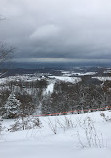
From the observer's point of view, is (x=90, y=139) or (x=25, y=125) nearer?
(x=90, y=139)

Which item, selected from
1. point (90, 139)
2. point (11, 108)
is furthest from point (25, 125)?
point (11, 108)

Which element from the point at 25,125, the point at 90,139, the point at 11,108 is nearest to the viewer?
the point at 90,139

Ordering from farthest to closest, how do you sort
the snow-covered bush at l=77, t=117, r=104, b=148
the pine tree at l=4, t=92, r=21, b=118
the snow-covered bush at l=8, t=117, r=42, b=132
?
the pine tree at l=4, t=92, r=21, b=118, the snow-covered bush at l=8, t=117, r=42, b=132, the snow-covered bush at l=77, t=117, r=104, b=148

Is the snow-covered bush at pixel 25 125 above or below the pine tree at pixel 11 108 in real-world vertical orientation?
above

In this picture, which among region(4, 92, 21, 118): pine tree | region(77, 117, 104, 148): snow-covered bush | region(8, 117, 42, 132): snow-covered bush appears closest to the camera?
region(77, 117, 104, 148): snow-covered bush

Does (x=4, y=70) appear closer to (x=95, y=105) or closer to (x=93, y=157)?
(x=93, y=157)

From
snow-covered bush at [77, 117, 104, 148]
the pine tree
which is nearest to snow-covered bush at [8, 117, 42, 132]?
snow-covered bush at [77, 117, 104, 148]

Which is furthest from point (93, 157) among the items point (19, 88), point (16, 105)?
point (19, 88)

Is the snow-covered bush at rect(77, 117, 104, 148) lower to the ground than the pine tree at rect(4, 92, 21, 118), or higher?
higher

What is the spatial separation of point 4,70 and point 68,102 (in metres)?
27.3

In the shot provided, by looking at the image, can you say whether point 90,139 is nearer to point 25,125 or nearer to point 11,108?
point 25,125

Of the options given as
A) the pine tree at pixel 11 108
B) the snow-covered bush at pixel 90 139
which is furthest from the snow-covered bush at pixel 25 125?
the pine tree at pixel 11 108

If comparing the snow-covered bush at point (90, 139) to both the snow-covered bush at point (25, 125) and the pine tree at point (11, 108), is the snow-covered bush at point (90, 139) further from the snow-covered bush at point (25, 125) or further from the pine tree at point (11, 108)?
the pine tree at point (11, 108)

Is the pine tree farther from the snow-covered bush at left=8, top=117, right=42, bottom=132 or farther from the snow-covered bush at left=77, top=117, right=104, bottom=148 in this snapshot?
the snow-covered bush at left=77, top=117, right=104, bottom=148
